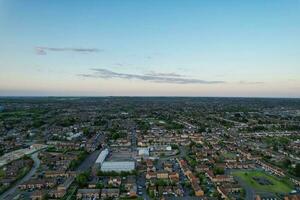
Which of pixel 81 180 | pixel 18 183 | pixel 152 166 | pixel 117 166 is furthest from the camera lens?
pixel 152 166

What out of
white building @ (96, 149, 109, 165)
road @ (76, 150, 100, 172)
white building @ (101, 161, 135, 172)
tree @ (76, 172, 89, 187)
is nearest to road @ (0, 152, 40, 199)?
road @ (76, 150, 100, 172)

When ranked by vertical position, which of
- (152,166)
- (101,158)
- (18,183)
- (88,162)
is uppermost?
(101,158)

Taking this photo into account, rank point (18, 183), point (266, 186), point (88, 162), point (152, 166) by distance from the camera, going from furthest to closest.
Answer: point (88, 162), point (152, 166), point (18, 183), point (266, 186)

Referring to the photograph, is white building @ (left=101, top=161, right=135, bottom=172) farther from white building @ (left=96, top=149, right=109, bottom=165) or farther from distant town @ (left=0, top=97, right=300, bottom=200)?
white building @ (left=96, top=149, right=109, bottom=165)

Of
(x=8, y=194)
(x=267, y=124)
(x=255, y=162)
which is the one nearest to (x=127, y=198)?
(x=8, y=194)

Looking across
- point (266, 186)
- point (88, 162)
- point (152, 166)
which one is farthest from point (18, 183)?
point (266, 186)

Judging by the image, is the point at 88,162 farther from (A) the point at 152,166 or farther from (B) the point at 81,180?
(B) the point at 81,180

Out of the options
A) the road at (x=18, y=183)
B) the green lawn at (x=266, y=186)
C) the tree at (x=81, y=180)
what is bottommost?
the road at (x=18, y=183)

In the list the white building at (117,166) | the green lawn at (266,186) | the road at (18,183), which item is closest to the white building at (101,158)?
the white building at (117,166)

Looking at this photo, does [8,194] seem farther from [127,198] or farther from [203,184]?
[203,184]

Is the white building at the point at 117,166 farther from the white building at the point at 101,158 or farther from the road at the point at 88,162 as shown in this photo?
the road at the point at 88,162
